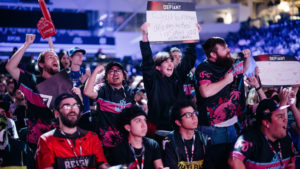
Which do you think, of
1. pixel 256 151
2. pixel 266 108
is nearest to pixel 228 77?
pixel 266 108

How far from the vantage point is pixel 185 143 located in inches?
129

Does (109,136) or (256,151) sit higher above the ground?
(109,136)

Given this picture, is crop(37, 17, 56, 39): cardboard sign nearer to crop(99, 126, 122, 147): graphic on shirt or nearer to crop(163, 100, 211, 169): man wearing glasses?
crop(99, 126, 122, 147): graphic on shirt

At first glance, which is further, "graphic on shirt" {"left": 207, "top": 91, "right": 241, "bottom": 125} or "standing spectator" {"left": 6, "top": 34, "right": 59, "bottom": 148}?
"standing spectator" {"left": 6, "top": 34, "right": 59, "bottom": 148}

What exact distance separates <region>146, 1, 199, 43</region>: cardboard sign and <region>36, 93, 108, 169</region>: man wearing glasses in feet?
3.77

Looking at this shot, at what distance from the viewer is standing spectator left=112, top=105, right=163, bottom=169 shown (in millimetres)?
3119

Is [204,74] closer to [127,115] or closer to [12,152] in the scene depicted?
[127,115]

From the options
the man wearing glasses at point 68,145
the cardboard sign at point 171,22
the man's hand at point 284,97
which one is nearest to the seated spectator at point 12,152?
the man wearing glasses at point 68,145

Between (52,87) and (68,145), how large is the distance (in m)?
0.93

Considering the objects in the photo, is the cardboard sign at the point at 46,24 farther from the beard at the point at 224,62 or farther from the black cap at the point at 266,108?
the black cap at the point at 266,108

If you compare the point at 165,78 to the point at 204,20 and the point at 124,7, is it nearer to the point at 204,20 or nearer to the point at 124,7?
the point at 124,7

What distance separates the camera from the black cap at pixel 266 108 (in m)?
3.18

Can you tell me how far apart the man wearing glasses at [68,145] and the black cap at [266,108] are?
1.58 metres

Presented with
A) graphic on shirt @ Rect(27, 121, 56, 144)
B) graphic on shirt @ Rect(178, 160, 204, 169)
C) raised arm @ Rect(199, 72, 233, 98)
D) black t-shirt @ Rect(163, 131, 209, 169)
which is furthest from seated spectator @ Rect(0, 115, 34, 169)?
raised arm @ Rect(199, 72, 233, 98)
